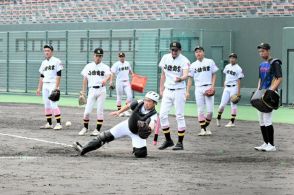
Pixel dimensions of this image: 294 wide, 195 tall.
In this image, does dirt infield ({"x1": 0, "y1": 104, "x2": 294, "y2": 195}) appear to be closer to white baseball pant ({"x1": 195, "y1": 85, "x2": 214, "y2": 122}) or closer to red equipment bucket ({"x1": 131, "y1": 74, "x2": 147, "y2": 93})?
white baseball pant ({"x1": 195, "y1": 85, "x2": 214, "y2": 122})

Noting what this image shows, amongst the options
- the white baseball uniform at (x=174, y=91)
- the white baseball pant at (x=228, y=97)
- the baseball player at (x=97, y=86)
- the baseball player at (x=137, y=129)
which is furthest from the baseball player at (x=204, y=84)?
the baseball player at (x=137, y=129)

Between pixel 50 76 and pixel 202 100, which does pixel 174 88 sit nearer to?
pixel 202 100

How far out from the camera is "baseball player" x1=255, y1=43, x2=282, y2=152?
13781 mm

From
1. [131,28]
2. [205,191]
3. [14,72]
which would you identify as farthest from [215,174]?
[14,72]

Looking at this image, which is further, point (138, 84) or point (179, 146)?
point (138, 84)

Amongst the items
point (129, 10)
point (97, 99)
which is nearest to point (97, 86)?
point (97, 99)

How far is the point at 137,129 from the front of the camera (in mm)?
12945

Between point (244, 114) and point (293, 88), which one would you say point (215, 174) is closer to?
point (244, 114)

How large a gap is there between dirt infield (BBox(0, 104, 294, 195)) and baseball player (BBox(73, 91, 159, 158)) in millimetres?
213

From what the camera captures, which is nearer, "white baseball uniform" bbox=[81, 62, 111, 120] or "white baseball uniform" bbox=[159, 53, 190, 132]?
"white baseball uniform" bbox=[159, 53, 190, 132]

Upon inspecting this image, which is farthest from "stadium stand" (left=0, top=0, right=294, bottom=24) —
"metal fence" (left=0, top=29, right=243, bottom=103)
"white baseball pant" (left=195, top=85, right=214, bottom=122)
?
"white baseball pant" (left=195, top=85, right=214, bottom=122)

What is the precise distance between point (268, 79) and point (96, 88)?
466 cm

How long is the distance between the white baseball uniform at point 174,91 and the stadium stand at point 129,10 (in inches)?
632

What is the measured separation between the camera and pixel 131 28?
35.6 meters
